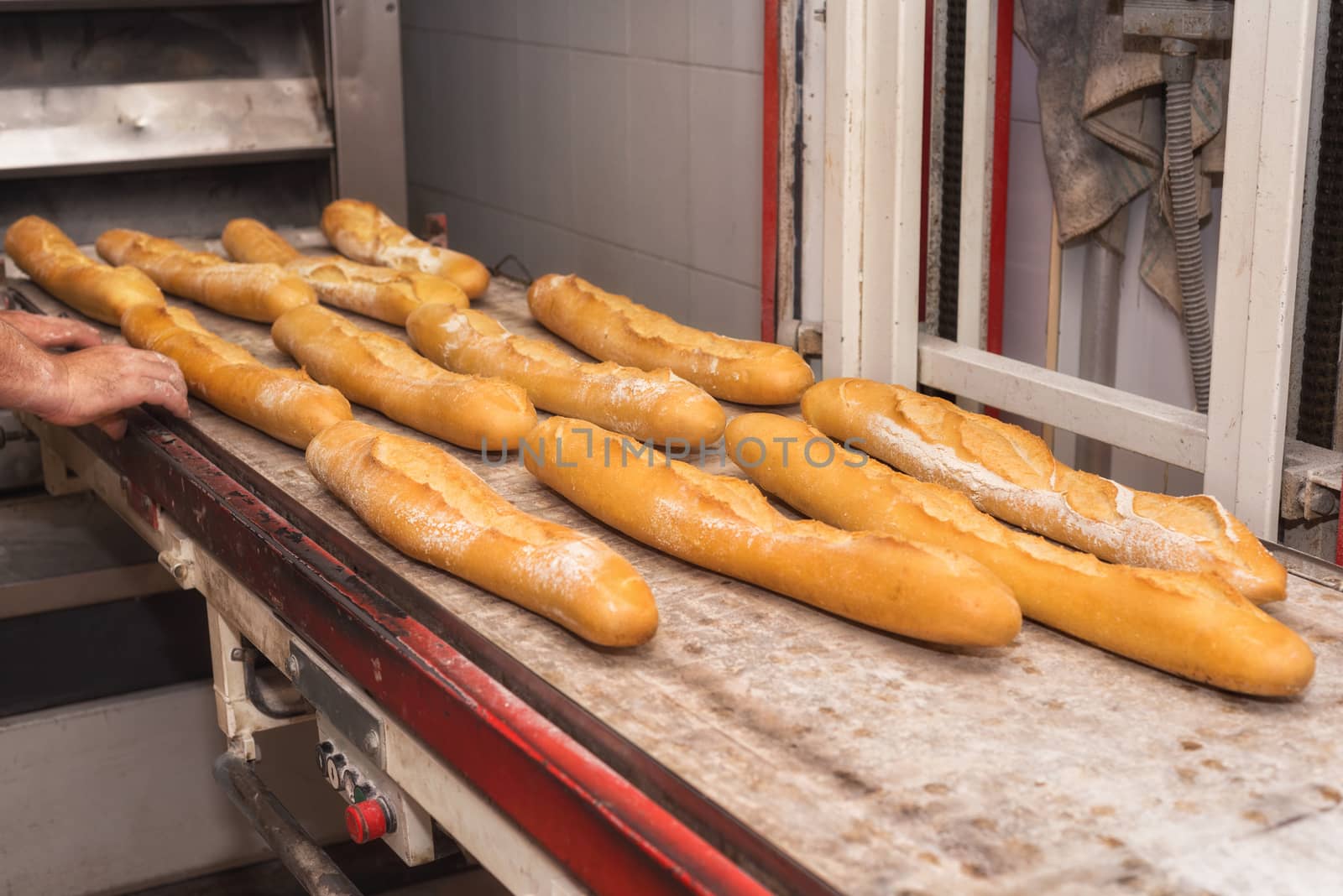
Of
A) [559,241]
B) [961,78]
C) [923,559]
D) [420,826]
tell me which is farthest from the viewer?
[559,241]

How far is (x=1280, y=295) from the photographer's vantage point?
1.62 meters

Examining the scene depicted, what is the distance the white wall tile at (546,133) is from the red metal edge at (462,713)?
2.07 m

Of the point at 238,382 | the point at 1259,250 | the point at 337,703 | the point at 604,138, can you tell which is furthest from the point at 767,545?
Result: the point at 604,138

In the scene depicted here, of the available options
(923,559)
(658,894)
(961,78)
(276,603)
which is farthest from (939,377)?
(658,894)

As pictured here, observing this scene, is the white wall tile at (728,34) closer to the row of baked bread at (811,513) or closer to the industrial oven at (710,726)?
the industrial oven at (710,726)

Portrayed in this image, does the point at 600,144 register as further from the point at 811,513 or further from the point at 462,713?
the point at 462,713

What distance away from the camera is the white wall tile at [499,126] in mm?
3885

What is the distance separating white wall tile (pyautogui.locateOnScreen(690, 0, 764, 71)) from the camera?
2.71 meters

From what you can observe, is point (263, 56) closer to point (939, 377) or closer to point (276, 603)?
point (939, 377)

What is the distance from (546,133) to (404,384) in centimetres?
196

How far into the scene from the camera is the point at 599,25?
3346mm

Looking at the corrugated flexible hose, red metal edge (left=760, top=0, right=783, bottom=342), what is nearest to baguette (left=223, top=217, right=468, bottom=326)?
red metal edge (left=760, top=0, right=783, bottom=342)

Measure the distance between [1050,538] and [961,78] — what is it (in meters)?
1.19

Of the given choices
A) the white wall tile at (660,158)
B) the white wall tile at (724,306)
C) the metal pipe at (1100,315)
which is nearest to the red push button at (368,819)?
the metal pipe at (1100,315)
